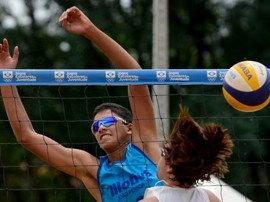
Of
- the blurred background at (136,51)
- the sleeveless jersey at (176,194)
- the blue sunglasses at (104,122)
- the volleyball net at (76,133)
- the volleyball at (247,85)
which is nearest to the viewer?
the sleeveless jersey at (176,194)

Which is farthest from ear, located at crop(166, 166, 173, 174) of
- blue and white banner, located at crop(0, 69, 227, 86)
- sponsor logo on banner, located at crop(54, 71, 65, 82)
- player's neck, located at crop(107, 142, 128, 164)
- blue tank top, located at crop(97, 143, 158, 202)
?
sponsor logo on banner, located at crop(54, 71, 65, 82)

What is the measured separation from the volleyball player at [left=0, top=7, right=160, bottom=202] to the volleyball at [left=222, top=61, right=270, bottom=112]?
0.69 meters

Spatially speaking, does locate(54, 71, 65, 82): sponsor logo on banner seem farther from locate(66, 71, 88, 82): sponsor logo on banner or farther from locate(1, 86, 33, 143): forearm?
locate(1, 86, 33, 143): forearm

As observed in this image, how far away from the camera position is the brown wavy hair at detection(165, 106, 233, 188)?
5441 millimetres

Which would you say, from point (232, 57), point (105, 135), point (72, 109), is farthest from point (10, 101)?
point (232, 57)

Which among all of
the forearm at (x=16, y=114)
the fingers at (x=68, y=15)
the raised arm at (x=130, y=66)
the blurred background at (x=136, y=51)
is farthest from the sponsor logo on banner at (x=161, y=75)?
the blurred background at (x=136, y=51)

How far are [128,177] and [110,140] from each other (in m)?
0.27

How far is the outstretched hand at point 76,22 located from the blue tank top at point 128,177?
85 centimetres

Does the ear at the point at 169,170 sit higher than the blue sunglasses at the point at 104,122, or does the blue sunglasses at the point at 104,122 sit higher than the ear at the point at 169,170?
the blue sunglasses at the point at 104,122

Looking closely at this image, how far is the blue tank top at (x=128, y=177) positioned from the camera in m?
6.60

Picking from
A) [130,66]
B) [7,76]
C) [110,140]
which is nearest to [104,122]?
[110,140]

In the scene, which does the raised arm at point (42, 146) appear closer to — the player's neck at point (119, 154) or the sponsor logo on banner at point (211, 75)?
the player's neck at point (119, 154)

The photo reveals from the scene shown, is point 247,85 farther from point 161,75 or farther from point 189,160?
point 189,160

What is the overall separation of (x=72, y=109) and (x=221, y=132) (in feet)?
42.6
